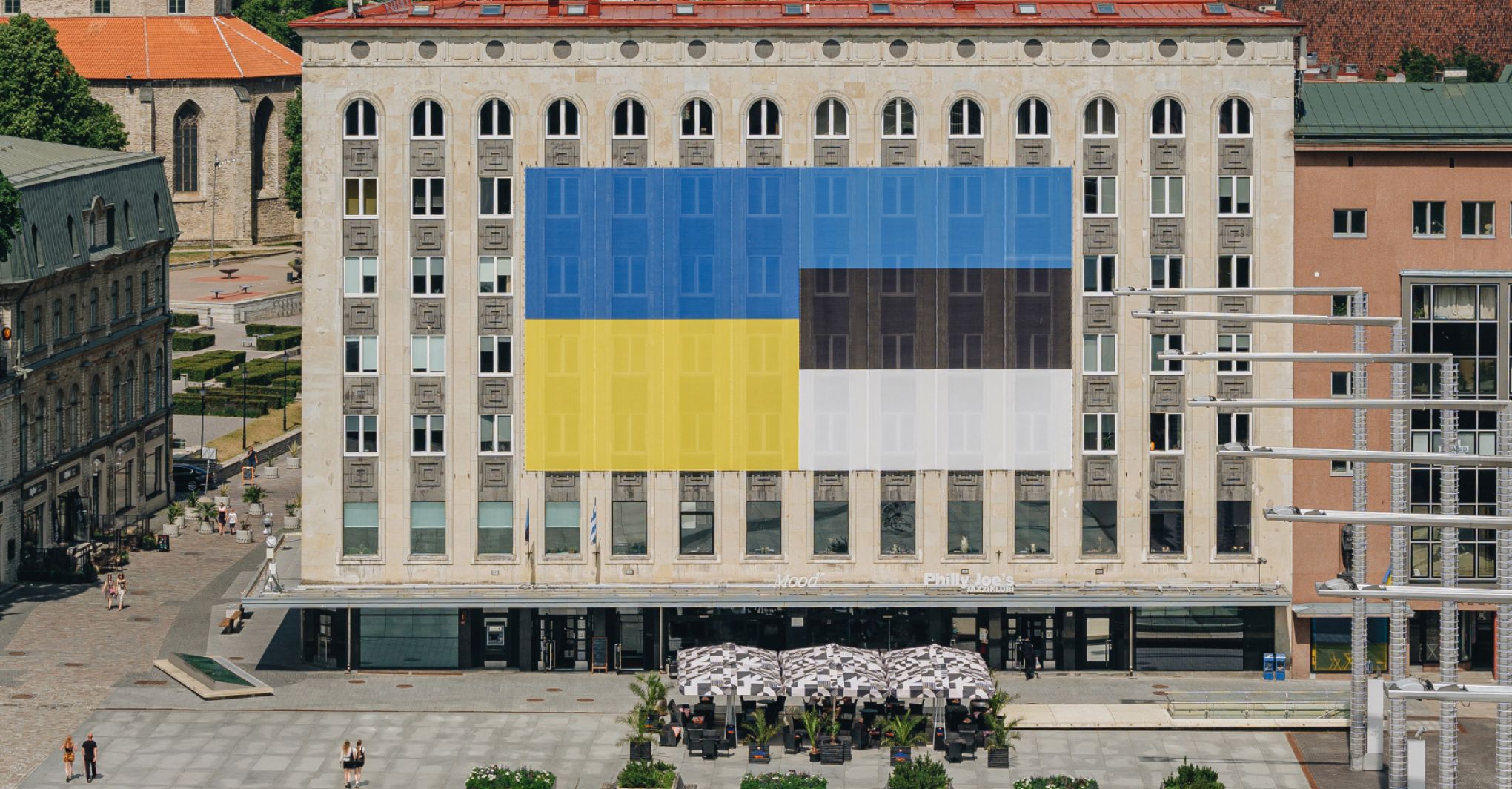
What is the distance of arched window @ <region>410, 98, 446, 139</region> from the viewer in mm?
120062

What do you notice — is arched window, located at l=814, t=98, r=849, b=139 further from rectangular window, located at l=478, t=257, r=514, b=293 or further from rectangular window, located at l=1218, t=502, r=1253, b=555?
rectangular window, located at l=1218, t=502, r=1253, b=555

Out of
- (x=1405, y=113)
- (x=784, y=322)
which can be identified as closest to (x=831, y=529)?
(x=784, y=322)

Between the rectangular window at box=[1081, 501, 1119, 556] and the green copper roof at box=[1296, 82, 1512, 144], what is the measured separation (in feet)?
55.5

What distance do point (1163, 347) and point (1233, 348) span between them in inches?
114

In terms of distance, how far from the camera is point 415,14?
121m

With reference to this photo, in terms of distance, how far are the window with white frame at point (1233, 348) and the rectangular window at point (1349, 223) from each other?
559cm

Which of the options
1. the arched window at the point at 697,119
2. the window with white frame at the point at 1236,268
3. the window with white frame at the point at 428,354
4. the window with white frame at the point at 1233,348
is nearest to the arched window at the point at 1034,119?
the window with white frame at the point at 1236,268

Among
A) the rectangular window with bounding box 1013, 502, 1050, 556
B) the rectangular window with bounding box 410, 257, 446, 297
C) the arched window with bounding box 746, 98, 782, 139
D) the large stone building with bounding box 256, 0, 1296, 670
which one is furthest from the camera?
the rectangular window with bounding box 1013, 502, 1050, 556

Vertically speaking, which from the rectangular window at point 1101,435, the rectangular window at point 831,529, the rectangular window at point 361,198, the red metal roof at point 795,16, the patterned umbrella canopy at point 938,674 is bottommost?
the patterned umbrella canopy at point 938,674

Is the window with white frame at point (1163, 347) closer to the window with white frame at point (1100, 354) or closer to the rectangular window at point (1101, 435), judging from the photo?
the window with white frame at point (1100, 354)

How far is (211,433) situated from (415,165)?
219 feet

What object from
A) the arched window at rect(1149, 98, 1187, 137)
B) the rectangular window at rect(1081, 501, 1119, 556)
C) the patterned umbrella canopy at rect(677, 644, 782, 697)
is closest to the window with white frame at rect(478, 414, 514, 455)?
the patterned umbrella canopy at rect(677, 644, 782, 697)

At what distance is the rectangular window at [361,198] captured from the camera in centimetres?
12025

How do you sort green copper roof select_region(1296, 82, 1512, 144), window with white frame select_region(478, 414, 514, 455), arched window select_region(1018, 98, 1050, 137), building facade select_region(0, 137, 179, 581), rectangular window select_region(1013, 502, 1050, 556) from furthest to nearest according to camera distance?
building facade select_region(0, 137, 179, 581), rectangular window select_region(1013, 502, 1050, 556), window with white frame select_region(478, 414, 514, 455), green copper roof select_region(1296, 82, 1512, 144), arched window select_region(1018, 98, 1050, 137)
